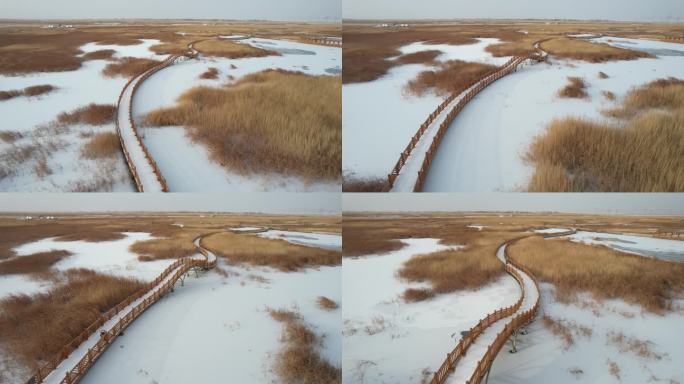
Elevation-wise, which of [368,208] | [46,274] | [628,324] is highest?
[368,208]

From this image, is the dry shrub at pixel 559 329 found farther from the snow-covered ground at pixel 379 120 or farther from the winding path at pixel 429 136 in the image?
the snow-covered ground at pixel 379 120

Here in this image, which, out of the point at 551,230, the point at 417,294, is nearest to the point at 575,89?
the point at 551,230

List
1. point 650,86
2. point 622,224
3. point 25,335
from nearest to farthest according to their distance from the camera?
point 25,335 → point 650,86 → point 622,224

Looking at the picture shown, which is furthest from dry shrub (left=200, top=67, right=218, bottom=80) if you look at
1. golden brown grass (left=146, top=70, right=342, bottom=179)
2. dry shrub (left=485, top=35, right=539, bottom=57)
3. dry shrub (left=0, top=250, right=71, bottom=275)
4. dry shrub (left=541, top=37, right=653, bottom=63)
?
dry shrub (left=541, top=37, right=653, bottom=63)

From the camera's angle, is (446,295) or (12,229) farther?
(446,295)

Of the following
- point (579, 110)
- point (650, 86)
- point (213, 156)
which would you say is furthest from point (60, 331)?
point (650, 86)

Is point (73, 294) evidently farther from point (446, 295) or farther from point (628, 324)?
point (628, 324)

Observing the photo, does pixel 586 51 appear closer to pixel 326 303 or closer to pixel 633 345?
pixel 633 345
